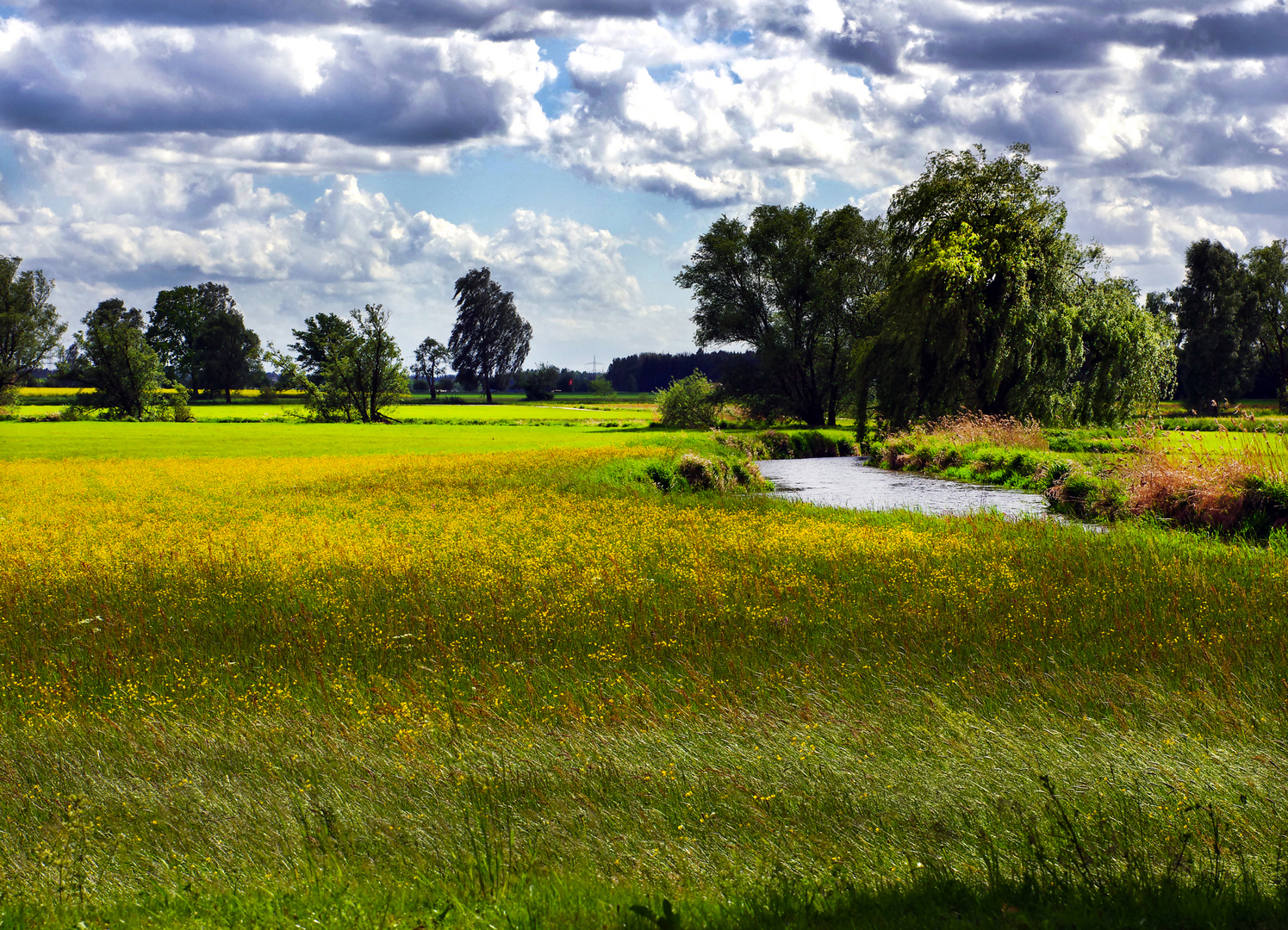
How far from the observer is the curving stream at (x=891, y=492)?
2196 centimetres

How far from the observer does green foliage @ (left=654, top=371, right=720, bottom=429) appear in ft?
207

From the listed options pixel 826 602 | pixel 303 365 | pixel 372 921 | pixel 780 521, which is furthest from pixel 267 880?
pixel 303 365

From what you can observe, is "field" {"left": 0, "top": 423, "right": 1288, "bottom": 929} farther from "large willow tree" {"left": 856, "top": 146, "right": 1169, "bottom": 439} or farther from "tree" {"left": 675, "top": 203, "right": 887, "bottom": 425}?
"tree" {"left": 675, "top": 203, "right": 887, "bottom": 425}

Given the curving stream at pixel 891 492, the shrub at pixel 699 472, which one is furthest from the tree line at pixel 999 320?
the shrub at pixel 699 472

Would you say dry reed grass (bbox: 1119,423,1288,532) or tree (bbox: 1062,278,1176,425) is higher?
tree (bbox: 1062,278,1176,425)

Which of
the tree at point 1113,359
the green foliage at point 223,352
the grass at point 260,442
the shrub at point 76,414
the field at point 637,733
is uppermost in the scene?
the green foliage at point 223,352

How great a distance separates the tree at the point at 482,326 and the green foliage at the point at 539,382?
675 centimetres

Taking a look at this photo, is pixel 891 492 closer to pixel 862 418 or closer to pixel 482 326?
pixel 862 418

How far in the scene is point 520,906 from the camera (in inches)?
166

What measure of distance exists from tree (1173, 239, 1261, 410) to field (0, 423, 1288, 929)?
76495 mm

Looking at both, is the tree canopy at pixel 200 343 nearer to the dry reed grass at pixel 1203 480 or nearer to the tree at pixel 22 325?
the tree at pixel 22 325

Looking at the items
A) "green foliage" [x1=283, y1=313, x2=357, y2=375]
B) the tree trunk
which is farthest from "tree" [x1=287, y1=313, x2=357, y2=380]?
the tree trunk

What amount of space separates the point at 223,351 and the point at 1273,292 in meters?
114

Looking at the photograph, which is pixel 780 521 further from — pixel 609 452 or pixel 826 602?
pixel 609 452
